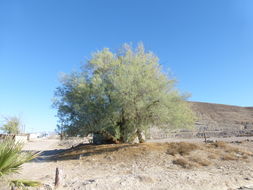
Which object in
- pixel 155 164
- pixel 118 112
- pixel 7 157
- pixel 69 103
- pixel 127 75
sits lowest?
pixel 155 164

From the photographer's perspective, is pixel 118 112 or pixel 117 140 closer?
pixel 118 112

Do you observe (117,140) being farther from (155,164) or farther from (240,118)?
(240,118)

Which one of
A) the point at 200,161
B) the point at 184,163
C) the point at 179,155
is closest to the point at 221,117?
the point at 179,155

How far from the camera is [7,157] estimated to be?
412 centimetres

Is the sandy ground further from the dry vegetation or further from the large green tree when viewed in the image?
the large green tree

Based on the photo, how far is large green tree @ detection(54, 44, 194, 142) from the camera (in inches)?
484

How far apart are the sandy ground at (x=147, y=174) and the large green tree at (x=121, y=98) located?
7.83ft

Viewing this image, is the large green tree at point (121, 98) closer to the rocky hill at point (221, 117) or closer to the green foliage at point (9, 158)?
the green foliage at point (9, 158)

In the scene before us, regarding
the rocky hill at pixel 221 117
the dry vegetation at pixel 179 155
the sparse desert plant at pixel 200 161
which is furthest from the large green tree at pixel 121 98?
the rocky hill at pixel 221 117

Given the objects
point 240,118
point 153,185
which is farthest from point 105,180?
point 240,118

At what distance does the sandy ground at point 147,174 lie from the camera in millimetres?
6406

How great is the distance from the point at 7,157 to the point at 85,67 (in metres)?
11.3

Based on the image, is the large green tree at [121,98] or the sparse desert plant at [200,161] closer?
the sparse desert plant at [200,161]

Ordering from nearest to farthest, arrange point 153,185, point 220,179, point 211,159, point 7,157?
point 7,157 → point 153,185 → point 220,179 → point 211,159
